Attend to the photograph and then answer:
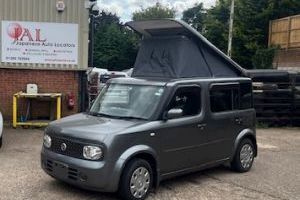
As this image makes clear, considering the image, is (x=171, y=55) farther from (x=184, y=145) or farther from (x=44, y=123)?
(x=44, y=123)

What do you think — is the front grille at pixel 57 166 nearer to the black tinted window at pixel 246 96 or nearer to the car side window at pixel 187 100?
the car side window at pixel 187 100

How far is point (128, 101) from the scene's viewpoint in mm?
7965

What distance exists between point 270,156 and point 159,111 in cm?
450

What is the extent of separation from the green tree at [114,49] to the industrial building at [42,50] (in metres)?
45.0

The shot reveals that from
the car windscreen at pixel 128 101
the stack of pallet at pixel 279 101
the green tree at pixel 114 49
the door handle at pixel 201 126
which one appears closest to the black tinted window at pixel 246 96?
the door handle at pixel 201 126

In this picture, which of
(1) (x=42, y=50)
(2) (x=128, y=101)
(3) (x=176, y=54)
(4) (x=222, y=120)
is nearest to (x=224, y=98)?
(4) (x=222, y=120)

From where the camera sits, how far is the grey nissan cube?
6891 millimetres

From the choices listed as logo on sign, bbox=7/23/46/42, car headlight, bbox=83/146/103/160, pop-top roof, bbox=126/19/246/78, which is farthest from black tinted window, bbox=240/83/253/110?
logo on sign, bbox=7/23/46/42

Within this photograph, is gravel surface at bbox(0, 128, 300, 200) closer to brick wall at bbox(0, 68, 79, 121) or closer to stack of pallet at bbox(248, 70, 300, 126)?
brick wall at bbox(0, 68, 79, 121)

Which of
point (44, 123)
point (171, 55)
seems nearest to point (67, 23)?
point (44, 123)

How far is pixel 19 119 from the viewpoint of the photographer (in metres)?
14.3

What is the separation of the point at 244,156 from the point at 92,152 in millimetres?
3612

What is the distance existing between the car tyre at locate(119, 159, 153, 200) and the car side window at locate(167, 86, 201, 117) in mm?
1090

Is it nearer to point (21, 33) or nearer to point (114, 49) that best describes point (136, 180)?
point (21, 33)
